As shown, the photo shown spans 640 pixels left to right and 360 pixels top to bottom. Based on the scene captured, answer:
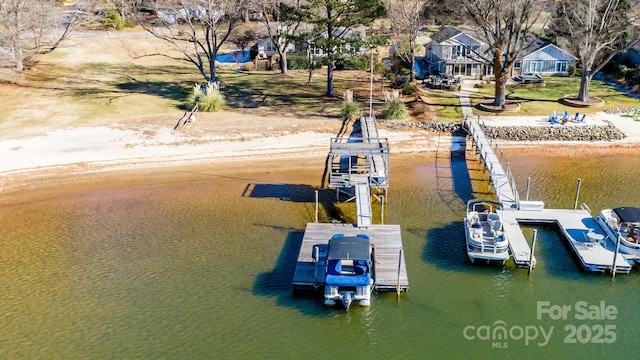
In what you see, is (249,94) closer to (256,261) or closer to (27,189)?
(27,189)

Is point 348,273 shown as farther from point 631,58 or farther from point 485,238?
point 631,58

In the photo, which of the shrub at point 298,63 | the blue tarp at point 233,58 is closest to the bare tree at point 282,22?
the shrub at point 298,63

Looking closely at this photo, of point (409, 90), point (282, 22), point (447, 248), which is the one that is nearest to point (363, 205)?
point (447, 248)

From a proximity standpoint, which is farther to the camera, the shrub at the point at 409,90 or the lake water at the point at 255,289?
the shrub at the point at 409,90

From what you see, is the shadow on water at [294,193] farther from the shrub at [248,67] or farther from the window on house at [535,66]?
the window on house at [535,66]

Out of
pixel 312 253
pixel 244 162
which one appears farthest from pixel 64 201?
pixel 312 253

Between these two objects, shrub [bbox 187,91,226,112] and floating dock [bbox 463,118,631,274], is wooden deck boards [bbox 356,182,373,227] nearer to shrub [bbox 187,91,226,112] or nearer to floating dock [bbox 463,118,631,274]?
floating dock [bbox 463,118,631,274]
